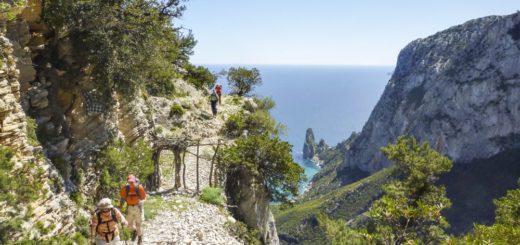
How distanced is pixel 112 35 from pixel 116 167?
231 inches

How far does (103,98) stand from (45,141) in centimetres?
331

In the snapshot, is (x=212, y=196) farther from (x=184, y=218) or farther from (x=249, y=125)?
(x=249, y=125)

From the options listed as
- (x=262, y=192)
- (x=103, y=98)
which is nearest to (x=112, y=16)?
(x=103, y=98)

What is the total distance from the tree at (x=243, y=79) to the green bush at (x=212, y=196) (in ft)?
115

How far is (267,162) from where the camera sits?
27.6 metres

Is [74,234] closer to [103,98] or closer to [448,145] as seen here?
[103,98]

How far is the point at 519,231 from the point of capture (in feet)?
46.0

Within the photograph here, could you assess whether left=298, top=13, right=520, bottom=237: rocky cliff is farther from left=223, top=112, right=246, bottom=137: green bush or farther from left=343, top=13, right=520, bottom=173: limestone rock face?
left=223, top=112, right=246, bottom=137: green bush

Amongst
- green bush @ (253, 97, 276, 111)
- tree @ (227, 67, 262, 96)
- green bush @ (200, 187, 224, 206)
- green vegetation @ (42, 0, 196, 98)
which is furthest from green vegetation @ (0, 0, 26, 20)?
tree @ (227, 67, 262, 96)

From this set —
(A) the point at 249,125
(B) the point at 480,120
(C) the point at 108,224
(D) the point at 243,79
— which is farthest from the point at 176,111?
(B) the point at 480,120

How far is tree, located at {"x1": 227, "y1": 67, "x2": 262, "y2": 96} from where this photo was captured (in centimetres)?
5869

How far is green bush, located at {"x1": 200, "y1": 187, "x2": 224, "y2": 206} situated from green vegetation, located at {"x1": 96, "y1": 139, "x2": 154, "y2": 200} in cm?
487

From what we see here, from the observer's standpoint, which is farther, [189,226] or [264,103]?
[264,103]

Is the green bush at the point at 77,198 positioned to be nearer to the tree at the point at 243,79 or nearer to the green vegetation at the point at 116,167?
the green vegetation at the point at 116,167
